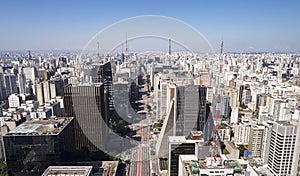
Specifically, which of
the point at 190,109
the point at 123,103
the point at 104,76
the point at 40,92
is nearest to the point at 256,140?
the point at 190,109

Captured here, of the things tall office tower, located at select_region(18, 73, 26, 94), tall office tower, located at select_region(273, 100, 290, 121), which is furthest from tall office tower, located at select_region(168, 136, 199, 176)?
tall office tower, located at select_region(18, 73, 26, 94)

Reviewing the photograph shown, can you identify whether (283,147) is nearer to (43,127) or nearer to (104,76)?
(104,76)

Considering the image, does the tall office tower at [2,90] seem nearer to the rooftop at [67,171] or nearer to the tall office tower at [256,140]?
the rooftop at [67,171]

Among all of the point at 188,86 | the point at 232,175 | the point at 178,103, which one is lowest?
the point at 232,175

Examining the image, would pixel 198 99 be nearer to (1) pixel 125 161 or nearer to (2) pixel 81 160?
(1) pixel 125 161

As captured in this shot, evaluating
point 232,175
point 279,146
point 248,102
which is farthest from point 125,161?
point 248,102

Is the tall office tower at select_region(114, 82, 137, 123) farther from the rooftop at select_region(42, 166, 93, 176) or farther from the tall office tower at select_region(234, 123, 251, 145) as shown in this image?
the tall office tower at select_region(234, 123, 251, 145)

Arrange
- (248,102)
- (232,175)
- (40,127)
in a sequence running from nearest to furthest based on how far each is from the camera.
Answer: (232,175), (40,127), (248,102)
